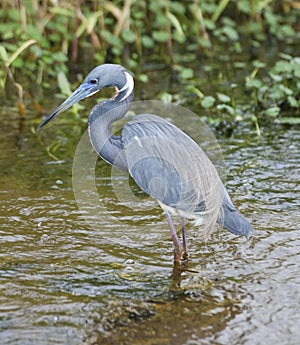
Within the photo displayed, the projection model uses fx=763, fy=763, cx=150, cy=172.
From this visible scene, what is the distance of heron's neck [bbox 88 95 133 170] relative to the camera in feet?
16.4

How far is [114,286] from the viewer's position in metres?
4.47

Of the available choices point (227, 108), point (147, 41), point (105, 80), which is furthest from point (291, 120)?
point (105, 80)

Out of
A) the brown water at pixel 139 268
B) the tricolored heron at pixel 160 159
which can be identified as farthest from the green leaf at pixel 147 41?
the tricolored heron at pixel 160 159

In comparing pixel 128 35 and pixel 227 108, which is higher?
pixel 128 35

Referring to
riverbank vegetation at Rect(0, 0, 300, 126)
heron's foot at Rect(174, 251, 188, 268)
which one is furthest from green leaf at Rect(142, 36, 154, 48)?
heron's foot at Rect(174, 251, 188, 268)

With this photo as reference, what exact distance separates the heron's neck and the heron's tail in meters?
0.74

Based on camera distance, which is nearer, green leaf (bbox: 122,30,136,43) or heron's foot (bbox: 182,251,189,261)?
heron's foot (bbox: 182,251,189,261)

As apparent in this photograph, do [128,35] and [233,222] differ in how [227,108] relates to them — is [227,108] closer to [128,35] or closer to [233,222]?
[128,35]

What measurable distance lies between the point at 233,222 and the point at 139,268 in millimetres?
647

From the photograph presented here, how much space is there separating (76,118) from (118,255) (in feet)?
9.95

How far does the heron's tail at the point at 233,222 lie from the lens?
4676mm

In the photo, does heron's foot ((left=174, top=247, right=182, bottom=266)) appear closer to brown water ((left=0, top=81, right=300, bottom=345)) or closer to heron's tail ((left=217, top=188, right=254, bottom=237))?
brown water ((left=0, top=81, right=300, bottom=345))

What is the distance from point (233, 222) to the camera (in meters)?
4.71

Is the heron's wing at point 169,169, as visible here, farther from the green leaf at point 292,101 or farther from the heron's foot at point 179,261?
the green leaf at point 292,101
